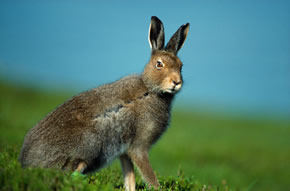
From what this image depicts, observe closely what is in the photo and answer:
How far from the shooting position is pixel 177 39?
8.55 meters

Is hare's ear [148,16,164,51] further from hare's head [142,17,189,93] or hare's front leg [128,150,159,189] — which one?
hare's front leg [128,150,159,189]

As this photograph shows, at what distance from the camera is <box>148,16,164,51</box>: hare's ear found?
8.34m

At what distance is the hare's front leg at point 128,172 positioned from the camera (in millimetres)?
7918

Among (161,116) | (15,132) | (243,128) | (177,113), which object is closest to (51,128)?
(161,116)

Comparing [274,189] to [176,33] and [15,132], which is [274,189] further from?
[15,132]

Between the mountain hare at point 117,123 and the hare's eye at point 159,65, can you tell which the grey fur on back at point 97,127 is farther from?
the hare's eye at point 159,65

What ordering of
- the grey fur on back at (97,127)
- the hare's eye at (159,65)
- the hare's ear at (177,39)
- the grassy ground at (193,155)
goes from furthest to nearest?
1. the hare's ear at (177,39)
2. the hare's eye at (159,65)
3. the grey fur on back at (97,127)
4. the grassy ground at (193,155)

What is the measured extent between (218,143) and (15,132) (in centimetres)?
1116

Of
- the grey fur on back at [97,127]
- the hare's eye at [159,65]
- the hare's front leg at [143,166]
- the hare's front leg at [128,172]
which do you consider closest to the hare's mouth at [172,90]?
the grey fur on back at [97,127]

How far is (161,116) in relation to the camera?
8125 mm

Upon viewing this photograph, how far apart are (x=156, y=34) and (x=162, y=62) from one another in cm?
76

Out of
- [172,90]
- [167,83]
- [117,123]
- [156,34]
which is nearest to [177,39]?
[156,34]

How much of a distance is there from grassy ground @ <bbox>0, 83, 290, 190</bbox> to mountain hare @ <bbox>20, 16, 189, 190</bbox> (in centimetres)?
47

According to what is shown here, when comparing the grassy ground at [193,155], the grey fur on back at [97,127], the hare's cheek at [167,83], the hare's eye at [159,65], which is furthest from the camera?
the hare's eye at [159,65]
